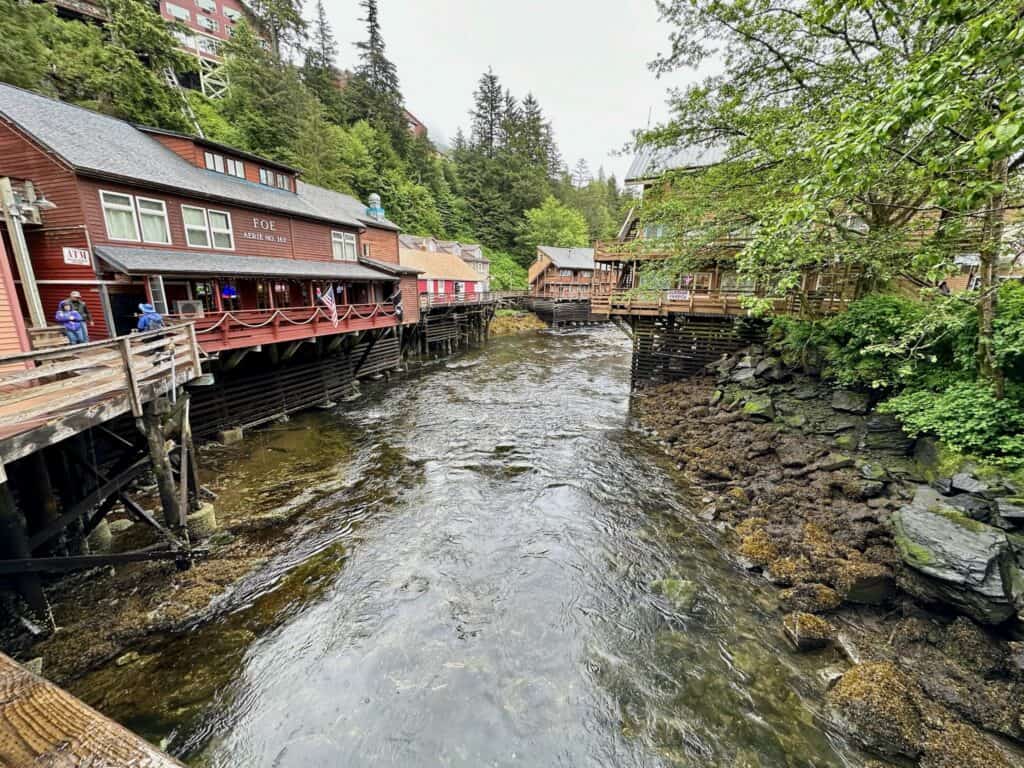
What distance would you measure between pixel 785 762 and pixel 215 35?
58.1 metres

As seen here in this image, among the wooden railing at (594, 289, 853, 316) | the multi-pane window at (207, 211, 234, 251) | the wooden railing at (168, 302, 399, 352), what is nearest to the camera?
the wooden railing at (168, 302, 399, 352)

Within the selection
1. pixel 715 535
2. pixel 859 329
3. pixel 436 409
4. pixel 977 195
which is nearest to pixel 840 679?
pixel 715 535

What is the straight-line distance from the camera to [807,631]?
20.5 ft

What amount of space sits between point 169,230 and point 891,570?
19534mm

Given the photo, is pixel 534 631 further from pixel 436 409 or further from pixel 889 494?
pixel 436 409

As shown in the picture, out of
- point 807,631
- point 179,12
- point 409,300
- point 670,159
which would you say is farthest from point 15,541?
A: point 179,12

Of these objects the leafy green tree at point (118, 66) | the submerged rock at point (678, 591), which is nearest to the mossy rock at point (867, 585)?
the submerged rock at point (678, 591)

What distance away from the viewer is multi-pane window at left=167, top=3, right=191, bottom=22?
36.0m

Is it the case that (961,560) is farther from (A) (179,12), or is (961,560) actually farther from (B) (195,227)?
(A) (179,12)

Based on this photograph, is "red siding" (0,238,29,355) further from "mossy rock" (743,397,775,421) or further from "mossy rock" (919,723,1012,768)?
"mossy rock" (743,397,775,421)

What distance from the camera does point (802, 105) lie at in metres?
10.9

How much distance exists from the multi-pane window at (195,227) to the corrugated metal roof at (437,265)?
1661cm

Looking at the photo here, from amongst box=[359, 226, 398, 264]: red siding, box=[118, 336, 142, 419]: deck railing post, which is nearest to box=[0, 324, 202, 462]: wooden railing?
box=[118, 336, 142, 419]: deck railing post

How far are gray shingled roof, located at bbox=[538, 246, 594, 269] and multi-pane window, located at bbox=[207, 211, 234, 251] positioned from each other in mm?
36782
